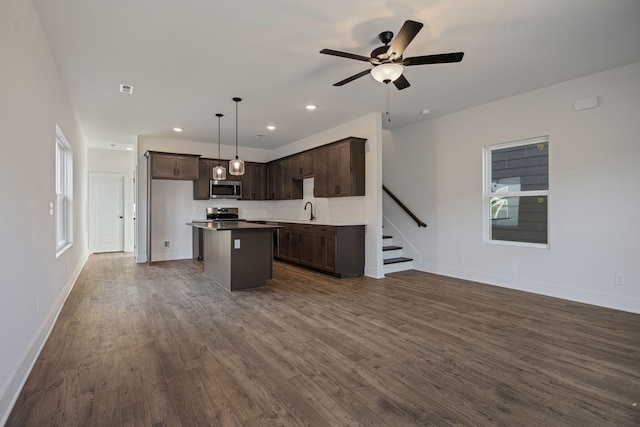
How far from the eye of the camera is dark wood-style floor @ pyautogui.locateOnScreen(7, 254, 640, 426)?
75.5 inches

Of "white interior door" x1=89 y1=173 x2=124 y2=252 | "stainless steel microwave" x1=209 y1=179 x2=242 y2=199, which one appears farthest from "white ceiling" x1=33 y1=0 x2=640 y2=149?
"white interior door" x1=89 y1=173 x2=124 y2=252

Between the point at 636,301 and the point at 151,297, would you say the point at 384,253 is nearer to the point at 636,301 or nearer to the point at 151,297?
the point at 636,301

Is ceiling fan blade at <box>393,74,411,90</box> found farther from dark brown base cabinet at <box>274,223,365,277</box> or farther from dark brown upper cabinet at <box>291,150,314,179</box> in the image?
dark brown upper cabinet at <box>291,150,314,179</box>

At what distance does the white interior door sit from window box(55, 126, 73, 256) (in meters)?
3.97

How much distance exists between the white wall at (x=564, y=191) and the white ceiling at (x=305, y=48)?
0.31 m

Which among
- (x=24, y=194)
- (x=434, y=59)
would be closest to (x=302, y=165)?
(x=434, y=59)

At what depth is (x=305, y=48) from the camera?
332 centimetres

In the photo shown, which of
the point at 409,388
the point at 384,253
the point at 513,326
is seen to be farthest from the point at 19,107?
the point at 384,253

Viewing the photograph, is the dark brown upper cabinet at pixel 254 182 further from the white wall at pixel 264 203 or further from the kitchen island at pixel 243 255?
the kitchen island at pixel 243 255

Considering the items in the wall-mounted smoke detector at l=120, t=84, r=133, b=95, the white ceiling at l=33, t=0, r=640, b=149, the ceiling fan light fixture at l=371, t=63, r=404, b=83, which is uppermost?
the white ceiling at l=33, t=0, r=640, b=149

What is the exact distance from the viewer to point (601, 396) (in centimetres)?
208

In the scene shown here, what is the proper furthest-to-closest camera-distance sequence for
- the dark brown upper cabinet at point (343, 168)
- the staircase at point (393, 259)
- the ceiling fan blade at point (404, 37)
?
the staircase at point (393, 259) → the dark brown upper cabinet at point (343, 168) → the ceiling fan blade at point (404, 37)

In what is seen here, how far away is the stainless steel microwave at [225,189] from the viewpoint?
7.81 meters

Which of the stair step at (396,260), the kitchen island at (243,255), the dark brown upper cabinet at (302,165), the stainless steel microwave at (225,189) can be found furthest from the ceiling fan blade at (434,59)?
the stainless steel microwave at (225,189)
